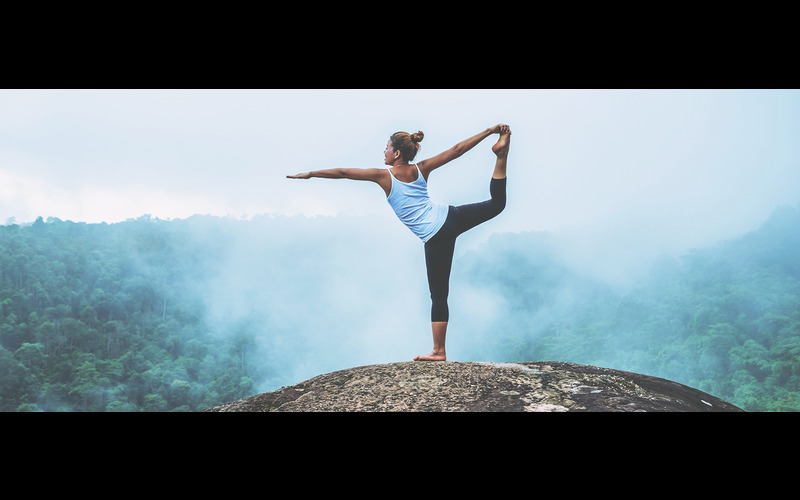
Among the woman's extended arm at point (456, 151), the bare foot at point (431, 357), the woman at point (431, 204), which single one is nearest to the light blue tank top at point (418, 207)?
the woman at point (431, 204)

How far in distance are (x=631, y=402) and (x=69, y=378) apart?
2491 centimetres

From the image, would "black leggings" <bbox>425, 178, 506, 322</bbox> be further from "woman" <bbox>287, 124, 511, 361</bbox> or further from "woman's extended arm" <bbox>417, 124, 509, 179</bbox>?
"woman's extended arm" <bbox>417, 124, 509, 179</bbox>

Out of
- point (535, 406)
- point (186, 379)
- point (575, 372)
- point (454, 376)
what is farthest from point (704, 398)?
point (186, 379)

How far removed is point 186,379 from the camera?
2602 cm

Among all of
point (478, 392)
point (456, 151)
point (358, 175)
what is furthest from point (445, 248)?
point (478, 392)

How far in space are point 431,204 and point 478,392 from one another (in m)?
2.07

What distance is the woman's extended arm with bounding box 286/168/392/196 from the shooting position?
18.2 feet

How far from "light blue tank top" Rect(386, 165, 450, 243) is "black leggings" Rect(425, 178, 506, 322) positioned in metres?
0.08

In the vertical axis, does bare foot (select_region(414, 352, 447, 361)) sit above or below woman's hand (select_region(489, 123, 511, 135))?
below

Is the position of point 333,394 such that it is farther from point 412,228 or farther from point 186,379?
point 186,379

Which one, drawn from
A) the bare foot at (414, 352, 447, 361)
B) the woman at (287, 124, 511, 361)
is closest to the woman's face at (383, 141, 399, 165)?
the woman at (287, 124, 511, 361)

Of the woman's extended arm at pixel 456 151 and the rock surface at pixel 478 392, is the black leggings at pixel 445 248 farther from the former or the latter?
the rock surface at pixel 478 392

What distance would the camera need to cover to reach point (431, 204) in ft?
19.3

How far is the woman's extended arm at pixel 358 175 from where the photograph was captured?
5539 millimetres
